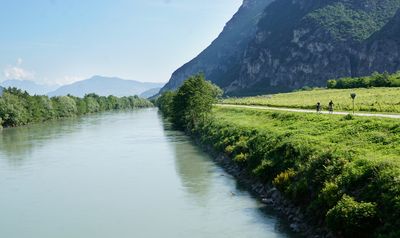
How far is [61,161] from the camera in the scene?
5850 centimetres

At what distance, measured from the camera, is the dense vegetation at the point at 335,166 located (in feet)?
67.6

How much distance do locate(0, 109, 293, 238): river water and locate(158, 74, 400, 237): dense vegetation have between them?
266 centimetres

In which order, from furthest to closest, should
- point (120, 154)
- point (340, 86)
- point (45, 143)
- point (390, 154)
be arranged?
point (340, 86) → point (45, 143) → point (120, 154) → point (390, 154)

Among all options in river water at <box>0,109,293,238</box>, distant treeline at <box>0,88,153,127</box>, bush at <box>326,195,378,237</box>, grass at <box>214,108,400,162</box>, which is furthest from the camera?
distant treeline at <box>0,88,153,127</box>

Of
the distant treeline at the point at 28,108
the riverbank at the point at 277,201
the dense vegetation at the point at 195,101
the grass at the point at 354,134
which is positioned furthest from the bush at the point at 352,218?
the distant treeline at the point at 28,108

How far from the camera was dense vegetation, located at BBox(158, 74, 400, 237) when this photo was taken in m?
20.6

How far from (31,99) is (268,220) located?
140256 millimetres

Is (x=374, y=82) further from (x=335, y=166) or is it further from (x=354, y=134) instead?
(x=335, y=166)

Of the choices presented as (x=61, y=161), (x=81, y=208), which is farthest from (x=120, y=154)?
(x=81, y=208)

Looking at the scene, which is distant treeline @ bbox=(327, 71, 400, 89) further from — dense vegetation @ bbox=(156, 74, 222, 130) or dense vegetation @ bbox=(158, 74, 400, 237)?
dense vegetation @ bbox=(158, 74, 400, 237)

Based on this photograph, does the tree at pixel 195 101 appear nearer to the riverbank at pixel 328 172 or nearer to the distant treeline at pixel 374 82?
the riverbank at pixel 328 172

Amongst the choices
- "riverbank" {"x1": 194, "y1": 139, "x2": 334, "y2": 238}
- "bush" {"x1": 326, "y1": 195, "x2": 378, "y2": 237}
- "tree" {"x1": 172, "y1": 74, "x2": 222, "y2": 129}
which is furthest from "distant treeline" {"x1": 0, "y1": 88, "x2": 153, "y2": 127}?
"bush" {"x1": 326, "y1": 195, "x2": 378, "y2": 237}

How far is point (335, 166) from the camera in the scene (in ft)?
89.2

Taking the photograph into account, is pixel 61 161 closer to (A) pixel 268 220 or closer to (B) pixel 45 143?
(B) pixel 45 143
